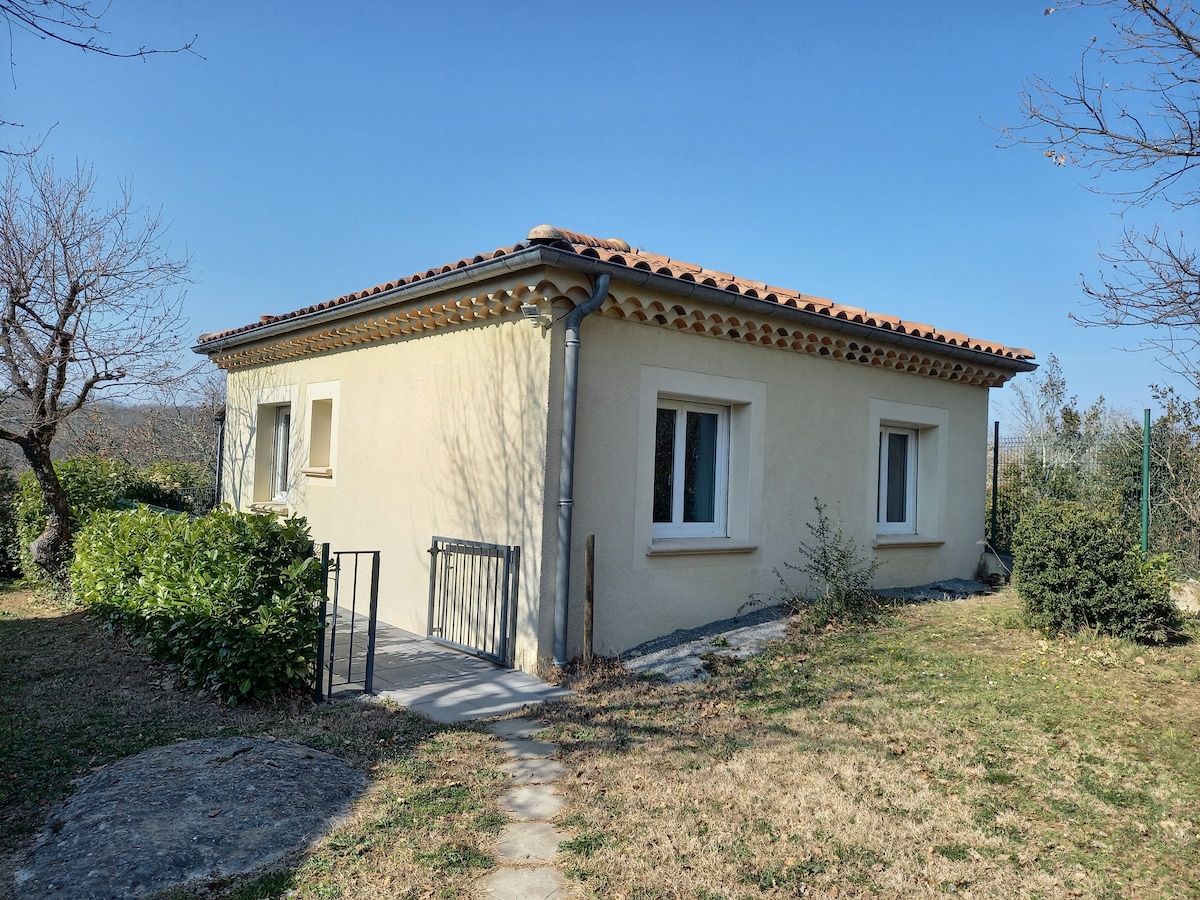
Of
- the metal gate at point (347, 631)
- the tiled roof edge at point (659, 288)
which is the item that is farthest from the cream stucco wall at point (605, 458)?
the metal gate at point (347, 631)

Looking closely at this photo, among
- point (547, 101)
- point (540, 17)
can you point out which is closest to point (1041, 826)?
point (540, 17)

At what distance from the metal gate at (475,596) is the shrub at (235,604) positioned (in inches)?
59.7

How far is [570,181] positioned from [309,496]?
5458 millimetres

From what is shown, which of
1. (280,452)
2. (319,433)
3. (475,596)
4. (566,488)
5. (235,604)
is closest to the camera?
(235,604)

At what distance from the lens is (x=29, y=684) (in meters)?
6.00

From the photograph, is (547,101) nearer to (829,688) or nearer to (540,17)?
(540,17)

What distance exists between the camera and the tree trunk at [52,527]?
10.2 meters

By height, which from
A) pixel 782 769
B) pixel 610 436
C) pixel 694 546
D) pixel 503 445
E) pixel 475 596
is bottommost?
pixel 782 769

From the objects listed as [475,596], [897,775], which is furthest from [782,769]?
[475,596]

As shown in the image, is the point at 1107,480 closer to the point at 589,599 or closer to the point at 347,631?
the point at 589,599

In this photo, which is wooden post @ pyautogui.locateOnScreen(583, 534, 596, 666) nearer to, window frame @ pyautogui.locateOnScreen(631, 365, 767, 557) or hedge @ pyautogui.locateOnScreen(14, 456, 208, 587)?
window frame @ pyautogui.locateOnScreen(631, 365, 767, 557)

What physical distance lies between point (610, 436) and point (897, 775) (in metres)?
3.51

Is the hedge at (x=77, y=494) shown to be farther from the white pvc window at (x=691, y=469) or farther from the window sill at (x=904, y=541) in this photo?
the window sill at (x=904, y=541)

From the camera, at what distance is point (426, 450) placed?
7.86 metres
